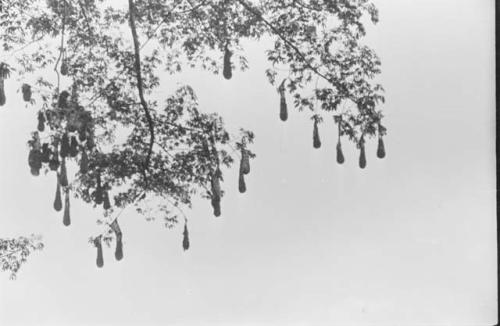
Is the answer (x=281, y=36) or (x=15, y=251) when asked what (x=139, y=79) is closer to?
(x=281, y=36)

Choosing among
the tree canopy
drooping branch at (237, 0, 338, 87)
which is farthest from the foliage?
drooping branch at (237, 0, 338, 87)

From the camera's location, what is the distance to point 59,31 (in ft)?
20.0

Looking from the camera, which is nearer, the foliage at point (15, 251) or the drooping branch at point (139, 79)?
the foliage at point (15, 251)

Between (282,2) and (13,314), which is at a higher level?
(282,2)

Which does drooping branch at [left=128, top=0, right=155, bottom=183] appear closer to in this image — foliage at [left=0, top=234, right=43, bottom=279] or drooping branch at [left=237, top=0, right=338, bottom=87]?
drooping branch at [left=237, top=0, right=338, bottom=87]

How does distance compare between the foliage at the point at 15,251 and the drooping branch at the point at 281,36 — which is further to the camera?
the drooping branch at the point at 281,36

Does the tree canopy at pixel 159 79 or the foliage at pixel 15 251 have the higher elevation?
the tree canopy at pixel 159 79

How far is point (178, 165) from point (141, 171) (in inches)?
15.3

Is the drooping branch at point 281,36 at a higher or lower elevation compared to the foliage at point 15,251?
higher

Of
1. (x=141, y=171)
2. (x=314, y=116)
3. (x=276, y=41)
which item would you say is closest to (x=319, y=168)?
(x=314, y=116)

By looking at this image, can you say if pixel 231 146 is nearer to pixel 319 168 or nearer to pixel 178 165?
pixel 178 165

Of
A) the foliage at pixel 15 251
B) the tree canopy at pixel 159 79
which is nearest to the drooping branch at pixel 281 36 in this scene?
the tree canopy at pixel 159 79

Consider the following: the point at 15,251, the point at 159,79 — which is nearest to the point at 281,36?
the point at 159,79

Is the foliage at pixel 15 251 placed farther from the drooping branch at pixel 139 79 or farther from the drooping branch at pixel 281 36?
the drooping branch at pixel 281 36
